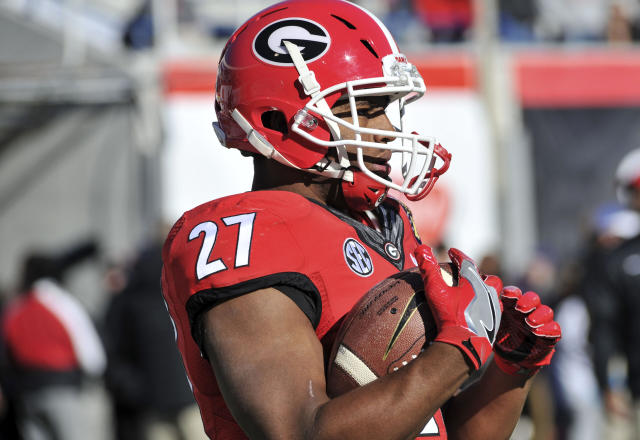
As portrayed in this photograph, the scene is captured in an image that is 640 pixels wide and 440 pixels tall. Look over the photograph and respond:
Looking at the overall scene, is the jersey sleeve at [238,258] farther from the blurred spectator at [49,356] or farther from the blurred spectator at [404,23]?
the blurred spectator at [404,23]

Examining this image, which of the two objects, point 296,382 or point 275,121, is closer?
point 296,382

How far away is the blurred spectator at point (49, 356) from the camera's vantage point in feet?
20.4

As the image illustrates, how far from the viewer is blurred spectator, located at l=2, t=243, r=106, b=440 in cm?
620

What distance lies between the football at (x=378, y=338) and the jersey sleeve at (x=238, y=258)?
9cm

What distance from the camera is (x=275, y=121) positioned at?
207 centimetres

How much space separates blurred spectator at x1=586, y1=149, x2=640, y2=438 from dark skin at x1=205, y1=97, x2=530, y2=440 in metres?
3.97

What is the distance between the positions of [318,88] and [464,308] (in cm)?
53

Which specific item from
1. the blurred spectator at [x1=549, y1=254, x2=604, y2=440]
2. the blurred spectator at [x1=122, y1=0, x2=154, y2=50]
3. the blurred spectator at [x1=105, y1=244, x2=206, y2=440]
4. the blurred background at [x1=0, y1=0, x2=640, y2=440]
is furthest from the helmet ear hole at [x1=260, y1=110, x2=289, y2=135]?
the blurred spectator at [x1=122, y1=0, x2=154, y2=50]

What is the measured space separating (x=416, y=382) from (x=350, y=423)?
128 mm

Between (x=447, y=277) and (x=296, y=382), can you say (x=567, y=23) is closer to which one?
(x=447, y=277)

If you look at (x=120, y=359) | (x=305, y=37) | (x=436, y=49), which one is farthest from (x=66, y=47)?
(x=305, y=37)

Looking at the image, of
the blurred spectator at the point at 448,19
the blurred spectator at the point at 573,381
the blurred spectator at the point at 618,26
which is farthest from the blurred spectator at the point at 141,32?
the blurred spectator at the point at 618,26

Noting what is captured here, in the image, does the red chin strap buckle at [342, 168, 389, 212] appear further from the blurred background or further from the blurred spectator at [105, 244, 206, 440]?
the blurred background

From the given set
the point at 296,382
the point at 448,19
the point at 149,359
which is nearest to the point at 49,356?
the point at 149,359
